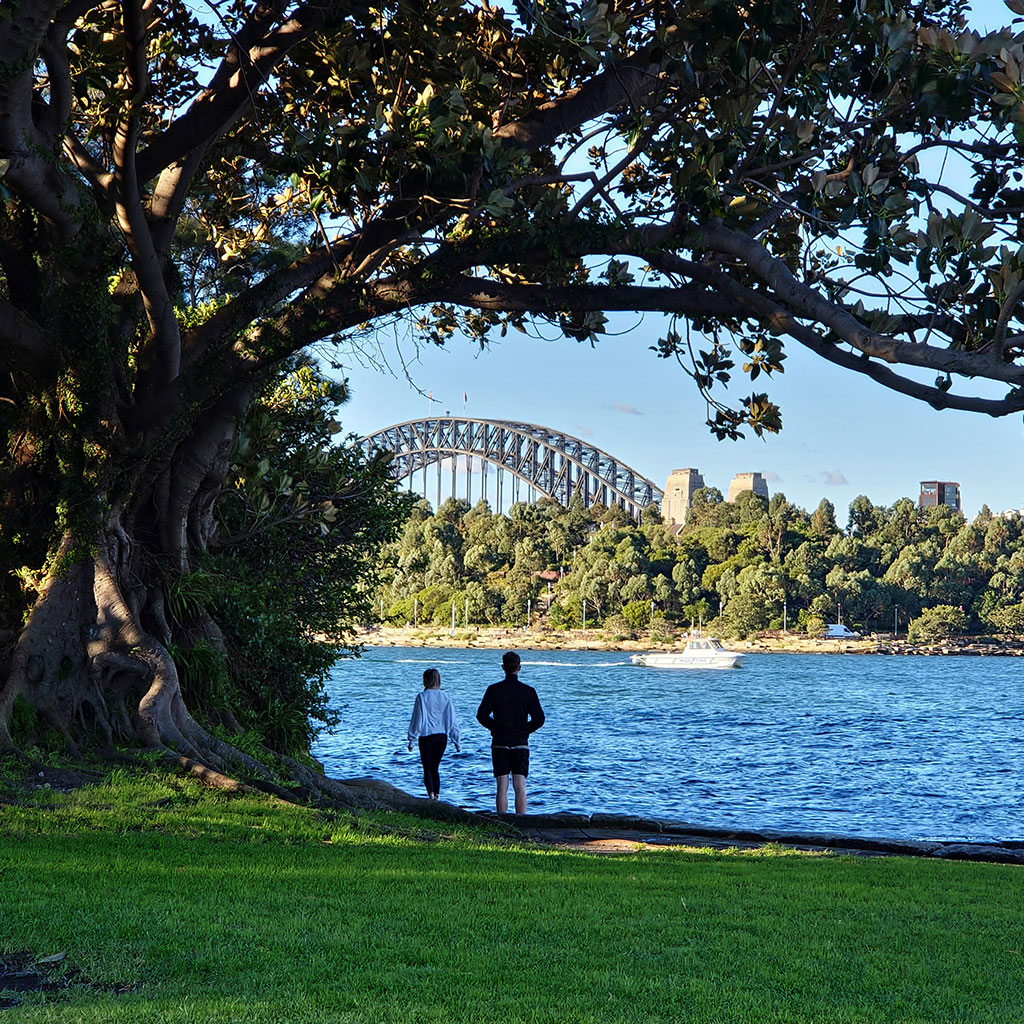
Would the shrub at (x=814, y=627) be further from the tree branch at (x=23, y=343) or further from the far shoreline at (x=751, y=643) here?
the tree branch at (x=23, y=343)

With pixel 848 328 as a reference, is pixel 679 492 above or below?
above

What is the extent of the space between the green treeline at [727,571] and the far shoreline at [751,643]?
121cm

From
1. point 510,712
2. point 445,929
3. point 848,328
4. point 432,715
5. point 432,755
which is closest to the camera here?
point 445,929

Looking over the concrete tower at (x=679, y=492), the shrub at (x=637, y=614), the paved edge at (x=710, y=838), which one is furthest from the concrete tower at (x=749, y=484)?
the paved edge at (x=710, y=838)

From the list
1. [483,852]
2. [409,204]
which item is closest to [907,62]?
[409,204]

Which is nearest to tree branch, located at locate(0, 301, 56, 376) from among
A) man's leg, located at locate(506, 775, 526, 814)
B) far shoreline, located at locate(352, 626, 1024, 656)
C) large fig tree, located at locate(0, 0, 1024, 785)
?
large fig tree, located at locate(0, 0, 1024, 785)

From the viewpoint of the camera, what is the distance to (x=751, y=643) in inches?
4021

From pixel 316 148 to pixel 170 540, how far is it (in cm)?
403

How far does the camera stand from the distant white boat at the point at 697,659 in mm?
79875

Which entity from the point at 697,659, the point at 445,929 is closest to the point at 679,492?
the point at 697,659

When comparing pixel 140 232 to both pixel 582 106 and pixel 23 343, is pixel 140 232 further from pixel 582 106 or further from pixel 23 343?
pixel 582 106

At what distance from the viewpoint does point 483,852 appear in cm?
711

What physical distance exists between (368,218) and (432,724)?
14.4 ft

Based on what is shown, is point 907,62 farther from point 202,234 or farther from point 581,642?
point 581,642
